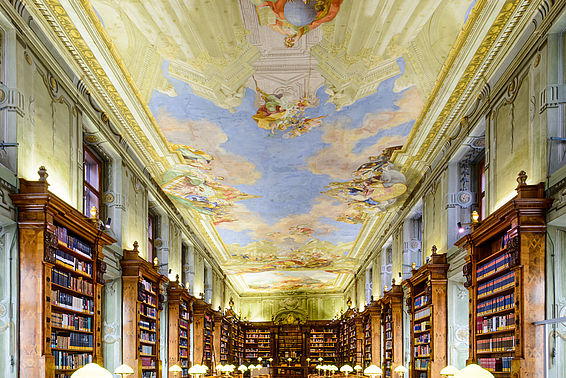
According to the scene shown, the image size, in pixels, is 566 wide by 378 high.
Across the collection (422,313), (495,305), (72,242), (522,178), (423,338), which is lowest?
(423,338)

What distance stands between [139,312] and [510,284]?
7948mm

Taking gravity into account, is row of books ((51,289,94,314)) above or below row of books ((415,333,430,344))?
above

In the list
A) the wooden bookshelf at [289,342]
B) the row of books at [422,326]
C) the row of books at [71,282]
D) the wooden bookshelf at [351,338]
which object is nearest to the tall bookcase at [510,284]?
the row of books at [422,326]

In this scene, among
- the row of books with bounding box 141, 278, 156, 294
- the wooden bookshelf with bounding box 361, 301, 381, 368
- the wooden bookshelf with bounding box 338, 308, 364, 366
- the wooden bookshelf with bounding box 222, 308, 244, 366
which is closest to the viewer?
the row of books with bounding box 141, 278, 156, 294

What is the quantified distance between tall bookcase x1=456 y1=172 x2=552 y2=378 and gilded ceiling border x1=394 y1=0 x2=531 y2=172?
7.24ft

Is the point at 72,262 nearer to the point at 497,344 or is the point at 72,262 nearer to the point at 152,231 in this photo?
the point at 497,344

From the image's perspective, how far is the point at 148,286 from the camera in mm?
14195

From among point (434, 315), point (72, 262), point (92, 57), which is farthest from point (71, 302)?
point (434, 315)

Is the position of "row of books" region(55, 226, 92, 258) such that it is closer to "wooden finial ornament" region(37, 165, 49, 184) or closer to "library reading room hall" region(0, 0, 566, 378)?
"library reading room hall" region(0, 0, 566, 378)

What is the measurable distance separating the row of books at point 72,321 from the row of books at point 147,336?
151 inches

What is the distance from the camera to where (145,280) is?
13969 mm

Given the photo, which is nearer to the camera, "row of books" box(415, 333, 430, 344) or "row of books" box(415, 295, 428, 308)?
"row of books" box(415, 333, 430, 344)

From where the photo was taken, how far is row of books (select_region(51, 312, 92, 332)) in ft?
27.6

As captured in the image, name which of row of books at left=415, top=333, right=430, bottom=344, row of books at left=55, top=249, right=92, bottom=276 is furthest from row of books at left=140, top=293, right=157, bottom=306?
row of books at left=415, top=333, right=430, bottom=344
